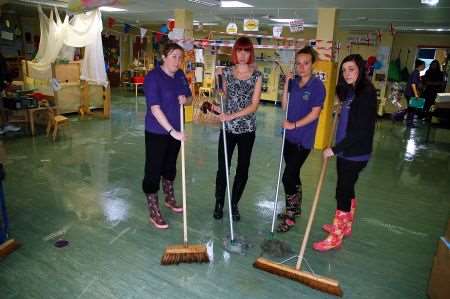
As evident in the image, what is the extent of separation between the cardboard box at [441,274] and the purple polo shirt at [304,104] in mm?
1105

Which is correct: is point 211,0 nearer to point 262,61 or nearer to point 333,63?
point 333,63

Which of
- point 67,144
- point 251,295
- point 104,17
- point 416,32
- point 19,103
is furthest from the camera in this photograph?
point 104,17

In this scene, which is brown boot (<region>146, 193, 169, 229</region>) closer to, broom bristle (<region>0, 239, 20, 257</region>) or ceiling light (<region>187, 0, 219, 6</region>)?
broom bristle (<region>0, 239, 20, 257</region>)

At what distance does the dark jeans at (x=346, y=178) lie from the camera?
7.72ft

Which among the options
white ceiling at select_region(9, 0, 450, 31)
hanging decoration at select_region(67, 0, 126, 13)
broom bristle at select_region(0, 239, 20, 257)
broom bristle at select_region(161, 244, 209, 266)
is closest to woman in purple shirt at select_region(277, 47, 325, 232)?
broom bristle at select_region(161, 244, 209, 266)

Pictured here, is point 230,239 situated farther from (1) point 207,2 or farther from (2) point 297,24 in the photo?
(1) point 207,2

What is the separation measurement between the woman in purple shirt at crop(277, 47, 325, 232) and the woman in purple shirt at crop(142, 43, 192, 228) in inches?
33.1

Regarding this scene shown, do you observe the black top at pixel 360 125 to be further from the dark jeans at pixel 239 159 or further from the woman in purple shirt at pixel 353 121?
the dark jeans at pixel 239 159

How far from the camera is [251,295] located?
82.7 inches

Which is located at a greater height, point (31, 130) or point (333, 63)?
point (333, 63)

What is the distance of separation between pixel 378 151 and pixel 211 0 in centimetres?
393

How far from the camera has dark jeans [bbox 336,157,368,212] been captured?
2354mm

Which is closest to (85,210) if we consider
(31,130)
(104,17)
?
(31,130)

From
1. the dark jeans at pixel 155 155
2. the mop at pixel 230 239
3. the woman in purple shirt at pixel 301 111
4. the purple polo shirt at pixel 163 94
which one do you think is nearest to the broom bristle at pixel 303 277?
the mop at pixel 230 239
